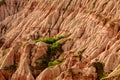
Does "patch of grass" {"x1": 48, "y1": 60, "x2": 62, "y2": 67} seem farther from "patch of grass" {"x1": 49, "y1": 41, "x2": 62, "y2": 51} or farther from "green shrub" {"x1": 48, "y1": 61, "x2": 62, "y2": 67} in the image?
"patch of grass" {"x1": 49, "y1": 41, "x2": 62, "y2": 51}

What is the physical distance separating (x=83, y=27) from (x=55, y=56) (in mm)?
9135

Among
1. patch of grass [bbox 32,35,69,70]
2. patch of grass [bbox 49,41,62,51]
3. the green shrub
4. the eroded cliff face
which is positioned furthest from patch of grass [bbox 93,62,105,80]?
patch of grass [bbox 49,41,62,51]

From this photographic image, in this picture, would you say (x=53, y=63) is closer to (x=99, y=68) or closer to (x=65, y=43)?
(x=65, y=43)

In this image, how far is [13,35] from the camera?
98062 millimetres

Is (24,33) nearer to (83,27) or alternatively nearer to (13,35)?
(13,35)

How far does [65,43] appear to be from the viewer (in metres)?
77.4

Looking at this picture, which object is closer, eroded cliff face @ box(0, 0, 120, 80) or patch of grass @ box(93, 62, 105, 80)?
patch of grass @ box(93, 62, 105, 80)

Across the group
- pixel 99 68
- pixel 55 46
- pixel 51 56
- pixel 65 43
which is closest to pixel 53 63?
pixel 51 56

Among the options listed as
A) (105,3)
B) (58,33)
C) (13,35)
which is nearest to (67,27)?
(58,33)

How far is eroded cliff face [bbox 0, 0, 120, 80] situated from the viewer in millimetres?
61531

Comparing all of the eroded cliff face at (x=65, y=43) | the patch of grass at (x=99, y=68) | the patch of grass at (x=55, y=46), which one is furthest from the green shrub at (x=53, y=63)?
the patch of grass at (x=99, y=68)

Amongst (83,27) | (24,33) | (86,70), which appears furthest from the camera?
(24,33)

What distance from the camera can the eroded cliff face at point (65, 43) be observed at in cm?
6153

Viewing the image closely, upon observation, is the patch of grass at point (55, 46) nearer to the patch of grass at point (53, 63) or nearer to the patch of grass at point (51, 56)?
the patch of grass at point (51, 56)
